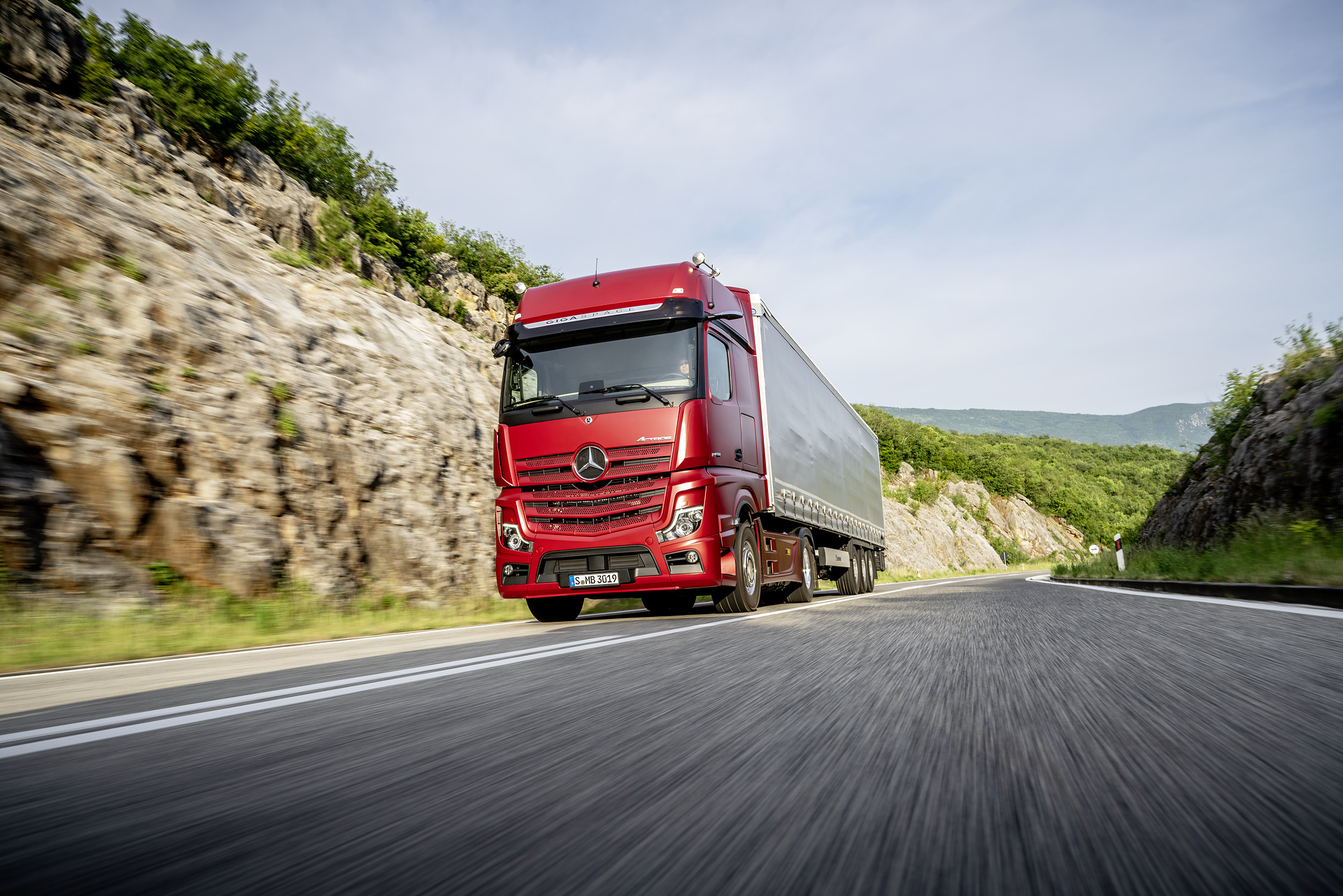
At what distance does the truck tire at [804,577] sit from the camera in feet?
45.5

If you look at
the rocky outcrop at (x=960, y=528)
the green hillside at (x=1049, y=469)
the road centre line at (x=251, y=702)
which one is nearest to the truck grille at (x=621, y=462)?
the road centre line at (x=251, y=702)

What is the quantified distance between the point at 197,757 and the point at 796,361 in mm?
13530

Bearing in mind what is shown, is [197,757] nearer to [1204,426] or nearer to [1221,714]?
[1221,714]

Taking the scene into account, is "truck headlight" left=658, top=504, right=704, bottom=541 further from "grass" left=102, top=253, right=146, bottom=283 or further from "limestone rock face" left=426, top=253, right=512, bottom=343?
"limestone rock face" left=426, top=253, right=512, bottom=343

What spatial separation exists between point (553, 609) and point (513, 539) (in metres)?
1.38

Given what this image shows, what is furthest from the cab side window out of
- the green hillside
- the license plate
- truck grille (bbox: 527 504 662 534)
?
the green hillside

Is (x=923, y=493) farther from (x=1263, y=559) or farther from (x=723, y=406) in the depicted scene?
(x=723, y=406)

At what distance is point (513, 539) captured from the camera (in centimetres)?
998

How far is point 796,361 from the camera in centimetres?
1520

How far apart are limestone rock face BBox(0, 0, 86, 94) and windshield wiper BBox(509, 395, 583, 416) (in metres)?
12.9

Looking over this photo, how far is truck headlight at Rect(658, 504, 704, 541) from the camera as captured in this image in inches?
373

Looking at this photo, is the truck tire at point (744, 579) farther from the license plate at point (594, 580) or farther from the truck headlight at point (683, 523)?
the license plate at point (594, 580)

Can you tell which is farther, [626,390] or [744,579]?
[744,579]

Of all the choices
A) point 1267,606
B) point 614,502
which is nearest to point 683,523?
point 614,502
